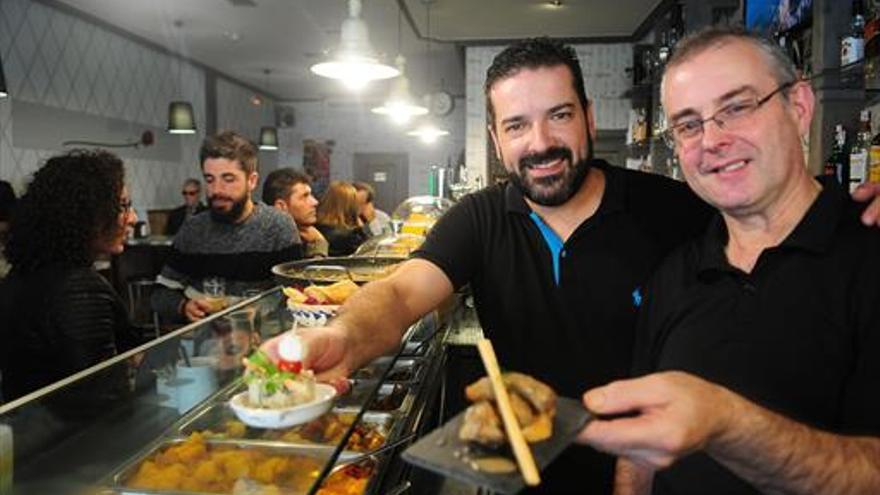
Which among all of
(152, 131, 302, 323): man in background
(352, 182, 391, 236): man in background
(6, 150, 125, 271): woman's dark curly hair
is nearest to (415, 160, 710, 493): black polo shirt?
(6, 150, 125, 271): woman's dark curly hair

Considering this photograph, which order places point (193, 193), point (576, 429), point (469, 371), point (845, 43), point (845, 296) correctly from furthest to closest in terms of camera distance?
point (193, 193)
point (469, 371)
point (845, 43)
point (845, 296)
point (576, 429)

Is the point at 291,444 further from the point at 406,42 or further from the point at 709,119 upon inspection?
the point at 406,42

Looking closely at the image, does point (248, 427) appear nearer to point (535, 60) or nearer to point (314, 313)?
point (314, 313)

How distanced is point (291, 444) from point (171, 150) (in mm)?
9717

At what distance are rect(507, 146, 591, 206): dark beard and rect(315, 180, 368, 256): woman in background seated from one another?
3779mm

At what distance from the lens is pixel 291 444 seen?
148 cm

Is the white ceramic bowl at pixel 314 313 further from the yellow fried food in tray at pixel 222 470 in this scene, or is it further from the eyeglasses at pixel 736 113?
the eyeglasses at pixel 736 113

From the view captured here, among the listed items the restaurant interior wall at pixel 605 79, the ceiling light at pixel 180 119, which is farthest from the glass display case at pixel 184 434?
the restaurant interior wall at pixel 605 79

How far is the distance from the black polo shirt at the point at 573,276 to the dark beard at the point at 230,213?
179 centimetres

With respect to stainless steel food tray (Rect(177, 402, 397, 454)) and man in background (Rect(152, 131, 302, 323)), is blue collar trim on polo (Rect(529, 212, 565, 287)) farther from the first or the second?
man in background (Rect(152, 131, 302, 323))

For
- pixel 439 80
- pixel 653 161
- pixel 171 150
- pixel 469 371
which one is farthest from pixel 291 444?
pixel 439 80

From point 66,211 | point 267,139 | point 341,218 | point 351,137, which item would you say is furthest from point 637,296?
point 351,137

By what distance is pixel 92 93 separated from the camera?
8.29m

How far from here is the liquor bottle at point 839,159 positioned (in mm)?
2734
